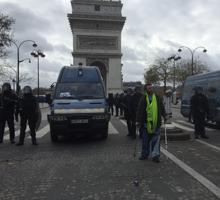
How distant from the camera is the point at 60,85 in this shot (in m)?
15.2

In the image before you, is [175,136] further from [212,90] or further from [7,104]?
[212,90]

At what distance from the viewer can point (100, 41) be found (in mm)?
75688

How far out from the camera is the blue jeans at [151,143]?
10.0 m

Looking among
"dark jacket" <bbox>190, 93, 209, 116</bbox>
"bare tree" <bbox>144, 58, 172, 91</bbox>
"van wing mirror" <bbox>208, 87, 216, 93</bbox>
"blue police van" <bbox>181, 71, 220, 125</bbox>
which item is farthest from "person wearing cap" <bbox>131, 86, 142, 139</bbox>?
"bare tree" <bbox>144, 58, 172, 91</bbox>

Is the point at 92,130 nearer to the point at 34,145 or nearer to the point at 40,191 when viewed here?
the point at 34,145

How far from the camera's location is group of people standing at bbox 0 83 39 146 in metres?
13.5

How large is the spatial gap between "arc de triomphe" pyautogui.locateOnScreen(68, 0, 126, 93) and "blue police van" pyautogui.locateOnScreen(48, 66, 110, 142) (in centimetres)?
5983

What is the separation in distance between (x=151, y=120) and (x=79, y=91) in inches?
214

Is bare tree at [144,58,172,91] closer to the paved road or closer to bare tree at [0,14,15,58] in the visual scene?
bare tree at [0,14,15,58]

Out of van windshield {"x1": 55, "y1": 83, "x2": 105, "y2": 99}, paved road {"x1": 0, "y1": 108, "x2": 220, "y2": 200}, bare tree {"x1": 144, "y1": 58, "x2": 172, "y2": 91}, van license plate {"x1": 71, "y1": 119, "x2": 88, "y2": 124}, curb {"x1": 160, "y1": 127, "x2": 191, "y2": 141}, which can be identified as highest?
bare tree {"x1": 144, "y1": 58, "x2": 172, "y2": 91}

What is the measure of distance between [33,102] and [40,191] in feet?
21.7

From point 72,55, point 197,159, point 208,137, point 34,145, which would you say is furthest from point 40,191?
point 72,55

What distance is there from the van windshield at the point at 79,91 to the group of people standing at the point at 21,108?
1243 mm

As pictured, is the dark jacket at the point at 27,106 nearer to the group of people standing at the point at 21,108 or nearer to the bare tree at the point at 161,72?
the group of people standing at the point at 21,108
